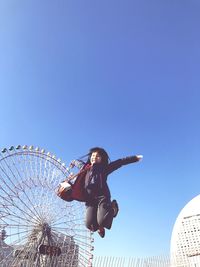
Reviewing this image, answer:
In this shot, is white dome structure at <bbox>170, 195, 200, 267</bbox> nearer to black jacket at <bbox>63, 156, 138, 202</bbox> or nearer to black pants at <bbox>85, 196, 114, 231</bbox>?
black jacket at <bbox>63, 156, 138, 202</bbox>

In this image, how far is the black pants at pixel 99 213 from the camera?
7.01m

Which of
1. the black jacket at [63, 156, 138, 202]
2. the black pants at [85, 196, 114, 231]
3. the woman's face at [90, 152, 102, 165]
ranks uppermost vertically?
the woman's face at [90, 152, 102, 165]

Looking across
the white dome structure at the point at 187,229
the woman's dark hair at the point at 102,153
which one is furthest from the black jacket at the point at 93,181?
the white dome structure at the point at 187,229

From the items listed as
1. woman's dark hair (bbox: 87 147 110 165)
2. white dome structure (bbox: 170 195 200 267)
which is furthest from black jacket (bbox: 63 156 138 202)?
white dome structure (bbox: 170 195 200 267)

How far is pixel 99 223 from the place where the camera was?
7.06m

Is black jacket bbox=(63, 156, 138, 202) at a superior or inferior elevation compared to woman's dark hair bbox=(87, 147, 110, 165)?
inferior

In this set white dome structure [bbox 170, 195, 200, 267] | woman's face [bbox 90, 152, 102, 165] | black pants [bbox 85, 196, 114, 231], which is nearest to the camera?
black pants [bbox 85, 196, 114, 231]

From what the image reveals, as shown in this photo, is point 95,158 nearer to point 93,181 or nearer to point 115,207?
point 93,181

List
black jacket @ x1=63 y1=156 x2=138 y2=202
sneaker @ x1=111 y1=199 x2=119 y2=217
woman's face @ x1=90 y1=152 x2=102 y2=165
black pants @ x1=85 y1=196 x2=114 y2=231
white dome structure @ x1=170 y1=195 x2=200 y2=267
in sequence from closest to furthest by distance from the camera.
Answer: black pants @ x1=85 y1=196 x2=114 y2=231
sneaker @ x1=111 y1=199 x2=119 y2=217
black jacket @ x1=63 y1=156 x2=138 y2=202
woman's face @ x1=90 y1=152 x2=102 y2=165
white dome structure @ x1=170 y1=195 x2=200 y2=267

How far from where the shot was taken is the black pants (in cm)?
701

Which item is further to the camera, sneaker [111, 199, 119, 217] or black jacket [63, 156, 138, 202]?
black jacket [63, 156, 138, 202]

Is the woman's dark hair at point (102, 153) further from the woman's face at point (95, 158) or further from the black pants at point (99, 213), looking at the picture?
the black pants at point (99, 213)

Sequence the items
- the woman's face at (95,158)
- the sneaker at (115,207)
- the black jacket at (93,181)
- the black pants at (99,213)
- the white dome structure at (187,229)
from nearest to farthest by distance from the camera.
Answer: the black pants at (99,213)
the sneaker at (115,207)
the black jacket at (93,181)
the woman's face at (95,158)
the white dome structure at (187,229)

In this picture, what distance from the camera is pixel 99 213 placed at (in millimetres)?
7109
